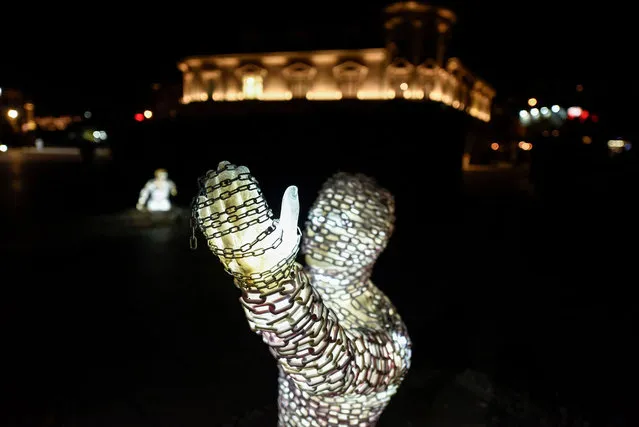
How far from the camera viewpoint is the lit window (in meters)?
35.8

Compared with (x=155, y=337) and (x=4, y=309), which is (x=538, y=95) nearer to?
(x=155, y=337)

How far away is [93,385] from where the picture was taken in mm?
3539

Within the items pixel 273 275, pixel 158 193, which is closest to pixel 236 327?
pixel 273 275

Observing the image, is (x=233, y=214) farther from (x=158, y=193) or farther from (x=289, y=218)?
(x=158, y=193)

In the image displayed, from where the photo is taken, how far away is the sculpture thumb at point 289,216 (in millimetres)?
960

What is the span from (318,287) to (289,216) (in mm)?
757

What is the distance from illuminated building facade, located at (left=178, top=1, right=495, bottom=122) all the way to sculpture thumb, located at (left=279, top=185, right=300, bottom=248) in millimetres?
31812

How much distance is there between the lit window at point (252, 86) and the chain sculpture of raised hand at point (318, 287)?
117 feet

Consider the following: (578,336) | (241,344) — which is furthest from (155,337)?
(578,336)

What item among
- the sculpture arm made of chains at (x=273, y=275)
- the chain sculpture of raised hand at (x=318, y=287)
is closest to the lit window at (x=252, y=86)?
the chain sculpture of raised hand at (x=318, y=287)

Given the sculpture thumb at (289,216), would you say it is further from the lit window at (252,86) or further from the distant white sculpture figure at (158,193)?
the lit window at (252,86)

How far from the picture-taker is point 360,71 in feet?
110

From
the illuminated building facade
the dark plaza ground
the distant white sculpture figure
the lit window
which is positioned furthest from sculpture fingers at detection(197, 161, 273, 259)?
the lit window

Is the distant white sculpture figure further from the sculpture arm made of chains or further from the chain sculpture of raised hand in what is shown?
the sculpture arm made of chains
